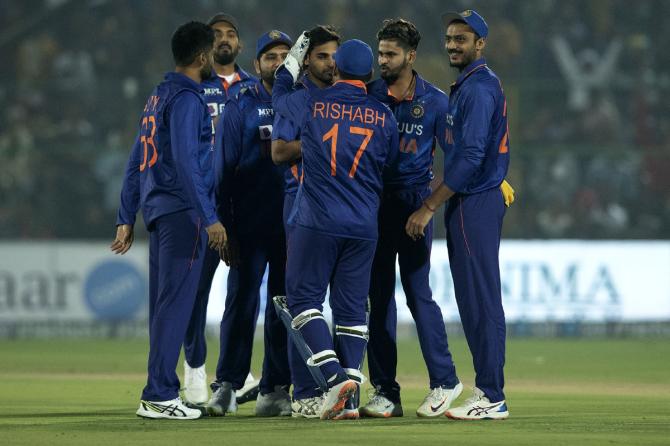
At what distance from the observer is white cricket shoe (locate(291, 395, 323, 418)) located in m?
7.61

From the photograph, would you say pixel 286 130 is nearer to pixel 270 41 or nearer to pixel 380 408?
pixel 270 41

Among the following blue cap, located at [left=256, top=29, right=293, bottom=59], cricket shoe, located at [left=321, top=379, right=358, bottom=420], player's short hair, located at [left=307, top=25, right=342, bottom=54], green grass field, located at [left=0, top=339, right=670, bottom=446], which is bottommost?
green grass field, located at [left=0, top=339, right=670, bottom=446]

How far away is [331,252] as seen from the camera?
7441 millimetres

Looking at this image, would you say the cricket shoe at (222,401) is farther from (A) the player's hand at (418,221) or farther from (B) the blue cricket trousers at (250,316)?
(A) the player's hand at (418,221)

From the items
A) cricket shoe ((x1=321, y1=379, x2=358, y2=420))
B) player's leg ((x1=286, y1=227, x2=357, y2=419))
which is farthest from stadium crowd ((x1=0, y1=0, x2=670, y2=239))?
cricket shoe ((x1=321, y1=379, x2=358, y2=420))

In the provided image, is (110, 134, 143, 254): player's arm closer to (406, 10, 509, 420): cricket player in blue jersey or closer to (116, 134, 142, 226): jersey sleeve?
(116, 134, 142, 226): jersey sleeve

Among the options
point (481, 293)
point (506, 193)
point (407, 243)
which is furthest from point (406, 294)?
point (506, 193)

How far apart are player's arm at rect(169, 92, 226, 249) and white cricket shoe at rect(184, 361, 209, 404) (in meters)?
1.71

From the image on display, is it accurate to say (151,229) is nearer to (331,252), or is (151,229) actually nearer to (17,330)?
(331,252)

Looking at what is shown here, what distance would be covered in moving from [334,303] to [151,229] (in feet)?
3.95

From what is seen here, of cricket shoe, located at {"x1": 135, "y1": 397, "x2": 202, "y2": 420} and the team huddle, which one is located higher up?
the team huddle

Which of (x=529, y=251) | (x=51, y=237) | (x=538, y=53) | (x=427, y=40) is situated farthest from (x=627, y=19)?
(x=51, y=237)

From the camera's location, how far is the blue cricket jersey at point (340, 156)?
7.41 metres

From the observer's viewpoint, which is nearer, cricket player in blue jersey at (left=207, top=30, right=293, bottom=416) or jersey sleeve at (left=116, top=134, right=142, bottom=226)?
jersey sleeve at (left=116, top=134, right=142, bottom=226)
